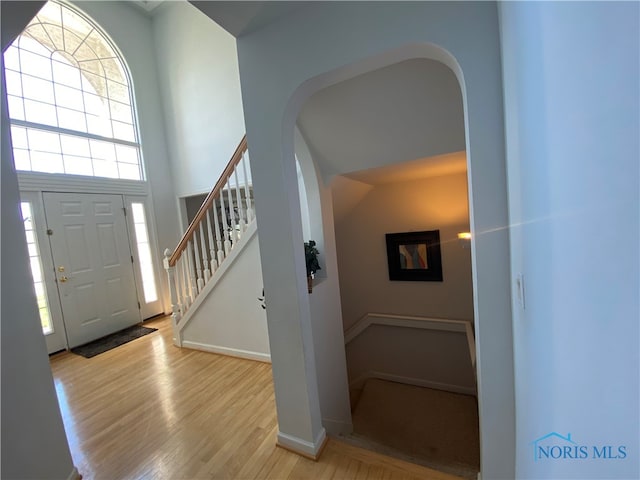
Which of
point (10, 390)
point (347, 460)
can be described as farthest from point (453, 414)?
point (10, 390)

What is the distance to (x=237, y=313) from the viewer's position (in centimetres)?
285

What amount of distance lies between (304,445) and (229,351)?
5.19ft

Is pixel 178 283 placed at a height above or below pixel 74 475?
above

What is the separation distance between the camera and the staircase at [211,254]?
2.69 m

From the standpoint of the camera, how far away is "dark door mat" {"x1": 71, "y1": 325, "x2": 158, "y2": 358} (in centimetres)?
325

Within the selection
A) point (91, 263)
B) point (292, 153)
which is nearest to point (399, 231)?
point (292, 153)

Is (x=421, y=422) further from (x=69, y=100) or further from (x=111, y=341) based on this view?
(x=69, y=100)

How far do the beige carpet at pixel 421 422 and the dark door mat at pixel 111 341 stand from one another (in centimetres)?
305

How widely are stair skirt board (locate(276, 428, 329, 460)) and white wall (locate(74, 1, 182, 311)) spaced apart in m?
3.61

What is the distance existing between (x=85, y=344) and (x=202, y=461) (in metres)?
2.95

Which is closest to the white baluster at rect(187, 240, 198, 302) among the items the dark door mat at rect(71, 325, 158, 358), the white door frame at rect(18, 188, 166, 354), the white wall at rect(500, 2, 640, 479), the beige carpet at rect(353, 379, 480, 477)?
the dark door mat at rect(71, 325, 158, 358)

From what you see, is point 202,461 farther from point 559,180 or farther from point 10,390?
point 559,180

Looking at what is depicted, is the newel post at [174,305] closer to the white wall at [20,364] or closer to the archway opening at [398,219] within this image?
the white wall at [20,364]

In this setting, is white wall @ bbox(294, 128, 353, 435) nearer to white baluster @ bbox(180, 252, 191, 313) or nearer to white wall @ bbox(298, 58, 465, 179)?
white wall @ bbox(298, 58, 465, 179)
